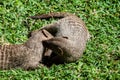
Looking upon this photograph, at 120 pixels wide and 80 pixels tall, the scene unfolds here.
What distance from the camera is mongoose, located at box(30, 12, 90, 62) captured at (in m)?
6.89

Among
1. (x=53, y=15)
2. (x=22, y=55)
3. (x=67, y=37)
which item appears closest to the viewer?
(x=22, y=55)

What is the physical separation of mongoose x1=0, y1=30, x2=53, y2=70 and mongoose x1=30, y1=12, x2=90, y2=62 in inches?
7.8

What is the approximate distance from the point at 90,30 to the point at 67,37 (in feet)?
3.01

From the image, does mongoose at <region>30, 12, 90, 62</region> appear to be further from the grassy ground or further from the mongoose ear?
the grassy ground

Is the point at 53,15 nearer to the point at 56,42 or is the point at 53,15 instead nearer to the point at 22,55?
the point at 56,42

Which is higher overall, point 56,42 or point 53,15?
point 53,15

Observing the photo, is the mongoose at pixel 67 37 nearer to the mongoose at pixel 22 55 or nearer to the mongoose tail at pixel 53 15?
the mongoose tail at pixel 53 15

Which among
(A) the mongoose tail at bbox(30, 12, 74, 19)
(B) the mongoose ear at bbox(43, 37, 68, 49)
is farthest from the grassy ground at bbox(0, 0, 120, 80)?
(B) the mongoose ear at bbox(43, 37, 68, 49)

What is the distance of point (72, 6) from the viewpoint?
8.38 m

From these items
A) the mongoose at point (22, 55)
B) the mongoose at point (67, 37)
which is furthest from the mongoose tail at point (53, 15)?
the mongoose at point (22, 55)

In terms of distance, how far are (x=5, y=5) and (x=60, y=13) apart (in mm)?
1040

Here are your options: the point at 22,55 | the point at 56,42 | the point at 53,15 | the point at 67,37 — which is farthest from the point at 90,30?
the point at 22,55

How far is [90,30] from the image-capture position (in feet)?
25.7

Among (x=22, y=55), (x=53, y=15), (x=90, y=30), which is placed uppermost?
(x=53, y=15)
